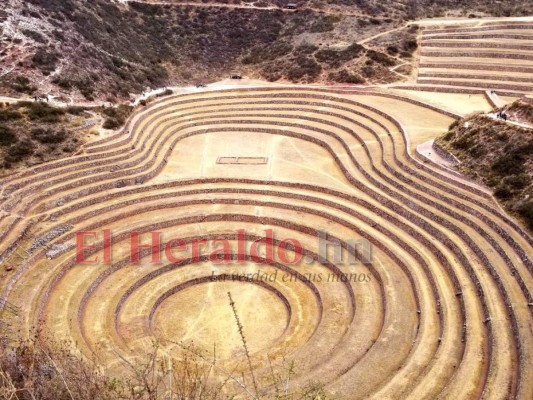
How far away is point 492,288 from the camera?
21547 millimetres

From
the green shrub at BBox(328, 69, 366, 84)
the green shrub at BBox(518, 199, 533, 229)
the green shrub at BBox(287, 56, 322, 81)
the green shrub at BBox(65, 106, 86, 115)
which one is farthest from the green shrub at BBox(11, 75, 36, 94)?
the green shrub at BBox(518, 199, 533, 229)

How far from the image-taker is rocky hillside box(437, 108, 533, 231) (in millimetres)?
26422

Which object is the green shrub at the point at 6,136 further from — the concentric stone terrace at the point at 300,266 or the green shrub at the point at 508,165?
the green shrub at the point at 508,165

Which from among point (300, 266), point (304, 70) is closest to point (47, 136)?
point (300, 266)

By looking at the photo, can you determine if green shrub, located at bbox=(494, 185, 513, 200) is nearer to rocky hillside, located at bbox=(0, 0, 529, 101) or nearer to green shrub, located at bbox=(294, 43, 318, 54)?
rocky hillside, located at bbox=(0, 0, 529, 101)

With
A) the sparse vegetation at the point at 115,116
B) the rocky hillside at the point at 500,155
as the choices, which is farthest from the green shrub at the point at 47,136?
the rocky hillside at the point at 500,155

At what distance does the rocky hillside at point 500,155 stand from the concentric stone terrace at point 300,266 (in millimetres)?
1135

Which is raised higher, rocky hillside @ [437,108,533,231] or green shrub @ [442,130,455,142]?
green shrub @ [442,130,455,142]

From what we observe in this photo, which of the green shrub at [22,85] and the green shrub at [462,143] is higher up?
the green shrub at [22,85]

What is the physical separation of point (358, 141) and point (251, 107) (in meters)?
12.7

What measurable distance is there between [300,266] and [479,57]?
3590cm

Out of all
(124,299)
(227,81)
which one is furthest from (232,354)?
(227,81)

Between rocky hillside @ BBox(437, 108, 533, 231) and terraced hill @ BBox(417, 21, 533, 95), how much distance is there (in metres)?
13.3

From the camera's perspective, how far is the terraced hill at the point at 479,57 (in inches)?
1788
